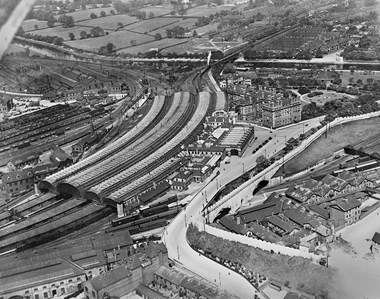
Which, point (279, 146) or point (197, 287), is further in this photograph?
point (279, 146)

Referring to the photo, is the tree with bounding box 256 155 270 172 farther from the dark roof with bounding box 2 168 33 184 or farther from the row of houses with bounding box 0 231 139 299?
the dark roof with bounding box 2 168 33 184

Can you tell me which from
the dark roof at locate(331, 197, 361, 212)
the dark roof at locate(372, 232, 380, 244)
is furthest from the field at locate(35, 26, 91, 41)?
the dark roof at locate(372, 232, 380, 244)

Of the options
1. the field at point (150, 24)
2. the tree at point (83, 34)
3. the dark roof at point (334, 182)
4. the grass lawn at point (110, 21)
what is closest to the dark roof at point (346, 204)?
the dark roof at point (334, 182)

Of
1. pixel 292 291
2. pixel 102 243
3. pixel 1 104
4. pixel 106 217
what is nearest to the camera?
→ pixel 292 291

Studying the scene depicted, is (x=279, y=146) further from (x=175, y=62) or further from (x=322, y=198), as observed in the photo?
(x=175, y=62)

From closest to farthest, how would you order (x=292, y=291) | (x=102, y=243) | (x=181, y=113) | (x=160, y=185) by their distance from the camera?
(x=292, y=291)
(x=102, y=243)
(x=160, y=185)
(x=181, y=113)

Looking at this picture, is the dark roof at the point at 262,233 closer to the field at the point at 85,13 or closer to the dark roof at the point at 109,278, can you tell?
the dark roof at the point at 109,278

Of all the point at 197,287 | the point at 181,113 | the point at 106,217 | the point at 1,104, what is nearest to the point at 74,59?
the point at 1,104
